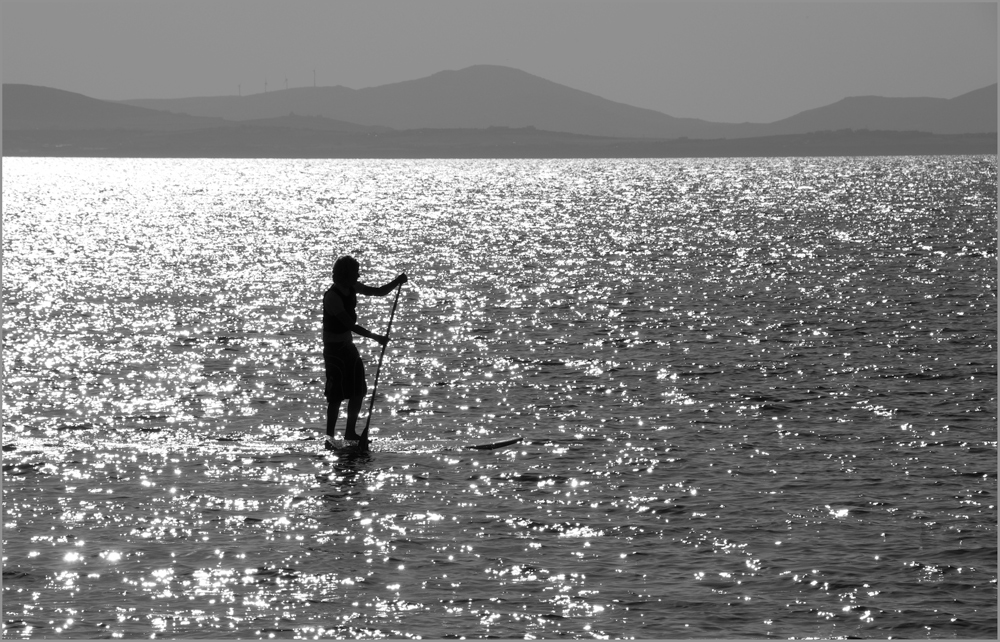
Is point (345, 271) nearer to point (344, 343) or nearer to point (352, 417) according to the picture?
point (344, 343)

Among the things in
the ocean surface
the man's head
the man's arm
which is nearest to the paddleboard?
the ocean surface

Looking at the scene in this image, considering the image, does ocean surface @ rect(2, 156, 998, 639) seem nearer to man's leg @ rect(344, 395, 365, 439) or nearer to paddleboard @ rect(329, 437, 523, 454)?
paddleboard @ rect(329, 437, 523, 454)

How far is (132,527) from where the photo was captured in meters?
13.4

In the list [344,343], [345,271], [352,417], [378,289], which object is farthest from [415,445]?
[345,271]

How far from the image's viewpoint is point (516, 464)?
16.6 meters

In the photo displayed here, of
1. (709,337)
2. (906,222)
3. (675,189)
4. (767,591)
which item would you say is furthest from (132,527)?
(675,189)

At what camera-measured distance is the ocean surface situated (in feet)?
37.1

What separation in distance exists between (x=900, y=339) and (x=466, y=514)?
1735 centimetres

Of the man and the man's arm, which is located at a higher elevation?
the man's arm

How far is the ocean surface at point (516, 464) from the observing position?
445 inches

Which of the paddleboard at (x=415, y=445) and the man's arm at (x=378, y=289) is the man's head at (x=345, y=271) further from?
the paddleboard at (x=415, y=445)

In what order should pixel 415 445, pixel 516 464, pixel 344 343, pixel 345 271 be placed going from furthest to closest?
1. pixel 415 445
2. pixel 344 343
3. pixel 345 271
4. pixel 516 464

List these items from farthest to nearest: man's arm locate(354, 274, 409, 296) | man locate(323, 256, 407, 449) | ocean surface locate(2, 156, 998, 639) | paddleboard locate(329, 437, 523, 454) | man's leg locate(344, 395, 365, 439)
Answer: man's leg locate(344, 395, 365, 439) → man locate(323, 256, 407, 449) → paddleboard locate(329, 437, 523, 454) → man's arm locate(354, 274, 409, 296) → ocean surface locate(2, 156, 998, 639)

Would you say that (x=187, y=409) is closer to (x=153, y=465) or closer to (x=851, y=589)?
(x=153, y=465)
